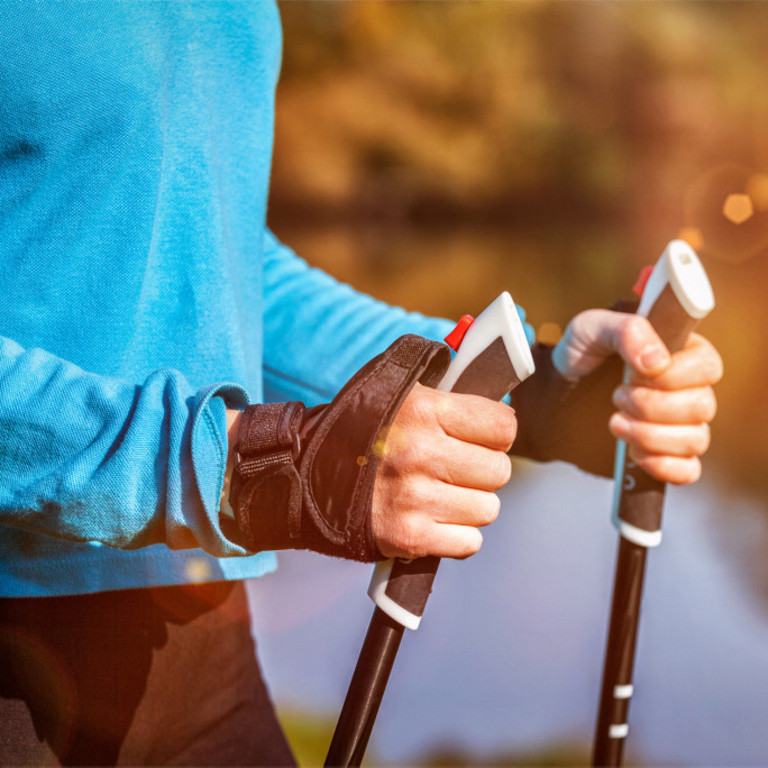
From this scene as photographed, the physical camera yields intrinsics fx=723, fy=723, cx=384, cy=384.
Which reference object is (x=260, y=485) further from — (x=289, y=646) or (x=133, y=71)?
(x=289, y=646)

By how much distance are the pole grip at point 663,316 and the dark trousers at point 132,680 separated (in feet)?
1.76

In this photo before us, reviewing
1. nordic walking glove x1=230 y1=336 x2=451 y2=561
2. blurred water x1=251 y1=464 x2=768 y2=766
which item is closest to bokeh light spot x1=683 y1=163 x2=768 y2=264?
blurred water x1=251 y1=464 x2=768 y2=766

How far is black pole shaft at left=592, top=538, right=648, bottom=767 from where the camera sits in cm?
88

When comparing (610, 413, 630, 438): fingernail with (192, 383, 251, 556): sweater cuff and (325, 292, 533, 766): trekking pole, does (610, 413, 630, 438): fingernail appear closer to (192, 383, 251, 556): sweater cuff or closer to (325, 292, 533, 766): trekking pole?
(325, 292, 533, 766): trekking pole

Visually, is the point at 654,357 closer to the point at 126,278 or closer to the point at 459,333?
the point at 459,333

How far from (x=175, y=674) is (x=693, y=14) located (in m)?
16.2

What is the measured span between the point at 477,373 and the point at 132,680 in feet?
1.82

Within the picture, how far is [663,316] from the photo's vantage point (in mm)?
699

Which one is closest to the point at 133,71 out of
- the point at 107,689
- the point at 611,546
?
the point at 107,689

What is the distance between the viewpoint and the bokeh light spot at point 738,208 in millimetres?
17109

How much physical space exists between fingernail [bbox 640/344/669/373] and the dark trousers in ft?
1.97

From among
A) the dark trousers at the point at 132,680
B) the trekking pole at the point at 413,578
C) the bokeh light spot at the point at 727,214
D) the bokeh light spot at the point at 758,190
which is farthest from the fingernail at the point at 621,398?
the bokeh light spot at the point at 758,190

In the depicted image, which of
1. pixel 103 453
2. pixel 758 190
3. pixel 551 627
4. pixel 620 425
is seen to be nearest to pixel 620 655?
pixel 620 425

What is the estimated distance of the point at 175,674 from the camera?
2.90 feet
